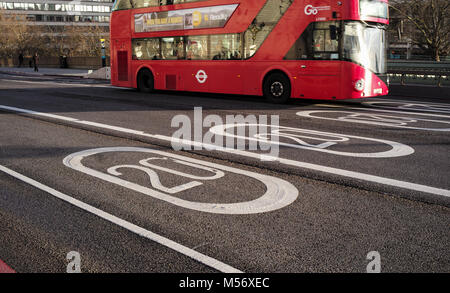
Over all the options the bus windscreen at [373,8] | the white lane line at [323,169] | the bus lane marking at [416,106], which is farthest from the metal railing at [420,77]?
the white lane line at [323,169]

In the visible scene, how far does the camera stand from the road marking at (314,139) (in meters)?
6.85

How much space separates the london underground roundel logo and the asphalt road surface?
698 centimetres

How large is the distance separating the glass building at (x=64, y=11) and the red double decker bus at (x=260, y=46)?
10710 centimetres

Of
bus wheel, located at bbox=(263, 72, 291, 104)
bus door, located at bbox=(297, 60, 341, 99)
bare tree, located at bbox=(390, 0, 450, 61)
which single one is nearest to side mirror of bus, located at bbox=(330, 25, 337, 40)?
bus door, located at bbox=(297, 60, 341, 99)

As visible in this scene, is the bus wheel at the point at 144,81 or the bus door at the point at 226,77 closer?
the bus door at the point at 226,77

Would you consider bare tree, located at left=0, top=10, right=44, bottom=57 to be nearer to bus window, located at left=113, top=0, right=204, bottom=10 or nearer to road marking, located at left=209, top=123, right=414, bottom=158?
bus window, located at left=113, top=0, right=204, bottom=10

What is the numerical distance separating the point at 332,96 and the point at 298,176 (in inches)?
312

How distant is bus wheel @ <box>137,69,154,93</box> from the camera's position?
1855cm

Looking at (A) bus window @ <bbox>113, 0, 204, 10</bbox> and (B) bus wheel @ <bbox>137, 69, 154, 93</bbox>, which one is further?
(B) bus wheel @ <bbox>137, 69, 154, 93</bbox>

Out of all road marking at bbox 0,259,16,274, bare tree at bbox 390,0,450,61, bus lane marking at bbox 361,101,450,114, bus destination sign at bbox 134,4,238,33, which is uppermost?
bare tree at bbox 390,0,450,61

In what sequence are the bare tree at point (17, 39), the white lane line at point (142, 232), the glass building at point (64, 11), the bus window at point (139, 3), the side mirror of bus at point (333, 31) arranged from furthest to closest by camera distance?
the glass building at point (64, 11) → the bare tree at point (17, 39) → the bus window at point (139, 3) → the side mirror of bus at point (333, 31) → the white lane line at point (142, 232)

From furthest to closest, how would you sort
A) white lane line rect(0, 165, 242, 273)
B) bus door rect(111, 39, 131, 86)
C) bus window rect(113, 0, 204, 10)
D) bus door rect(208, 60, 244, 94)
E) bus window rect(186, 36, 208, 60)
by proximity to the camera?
1. bus door rect(111, 39, 131, 86)
2. bus window rect(113, 0, 204, 10)
3. bus window rect(186, 36, 208, 60)
4. bus door rect(208, 60, 244, 94)
5. white lane line rect(0, 165, 242, 273)

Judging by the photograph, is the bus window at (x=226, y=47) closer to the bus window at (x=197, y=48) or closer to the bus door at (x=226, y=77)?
the bus door at (x=226, y=77)
